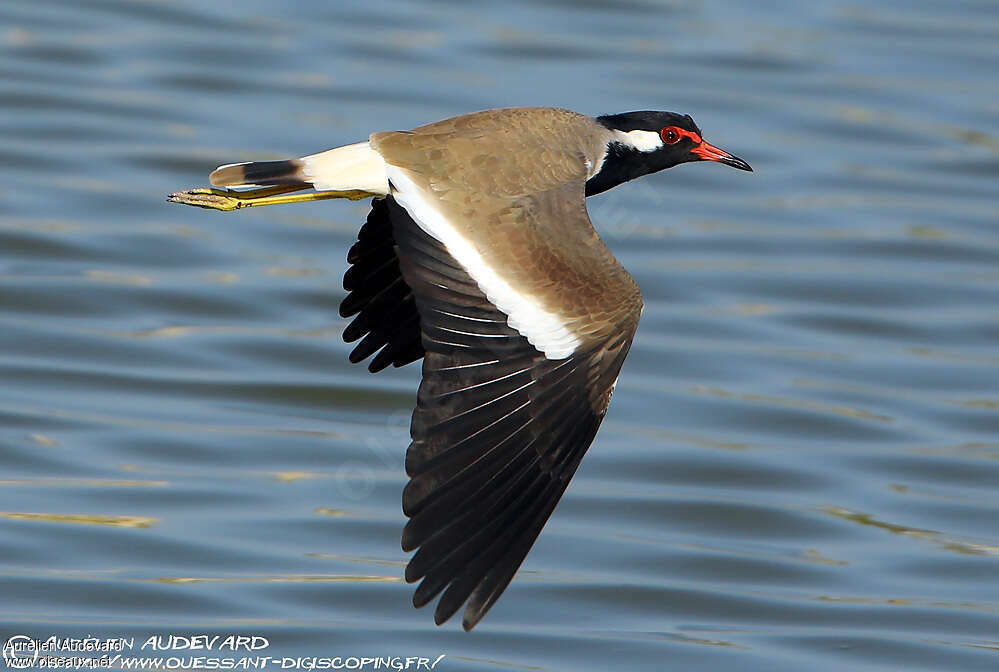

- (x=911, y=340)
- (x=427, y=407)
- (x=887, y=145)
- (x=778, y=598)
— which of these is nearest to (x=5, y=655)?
(x=427, y=407)

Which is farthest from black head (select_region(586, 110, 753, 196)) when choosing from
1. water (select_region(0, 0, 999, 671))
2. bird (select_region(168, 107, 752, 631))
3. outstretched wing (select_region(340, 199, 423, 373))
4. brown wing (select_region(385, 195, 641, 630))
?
water (select_region(0, 0, 999, 671))

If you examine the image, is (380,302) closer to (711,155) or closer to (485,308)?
(485,308)

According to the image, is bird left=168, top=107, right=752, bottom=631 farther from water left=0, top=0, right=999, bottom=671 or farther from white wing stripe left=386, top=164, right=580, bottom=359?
water left=0, top=0, right=999, bottom=671

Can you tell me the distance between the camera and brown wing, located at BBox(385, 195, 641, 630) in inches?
256

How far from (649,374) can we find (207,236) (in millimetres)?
3484

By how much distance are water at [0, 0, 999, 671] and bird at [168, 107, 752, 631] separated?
217 centimetres

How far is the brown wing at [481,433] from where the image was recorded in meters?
6.51

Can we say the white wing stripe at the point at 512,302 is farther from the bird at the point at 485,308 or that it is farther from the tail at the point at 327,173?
the tail at the point at 327,173

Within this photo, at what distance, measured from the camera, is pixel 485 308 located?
22.3ft

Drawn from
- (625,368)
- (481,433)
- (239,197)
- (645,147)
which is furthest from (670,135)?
(625,368)

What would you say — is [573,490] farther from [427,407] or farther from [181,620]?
[427,407]

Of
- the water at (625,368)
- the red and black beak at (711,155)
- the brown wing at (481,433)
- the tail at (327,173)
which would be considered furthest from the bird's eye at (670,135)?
the water at (625,368)

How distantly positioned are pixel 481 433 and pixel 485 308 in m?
0.45

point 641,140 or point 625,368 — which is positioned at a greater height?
point 641,140
